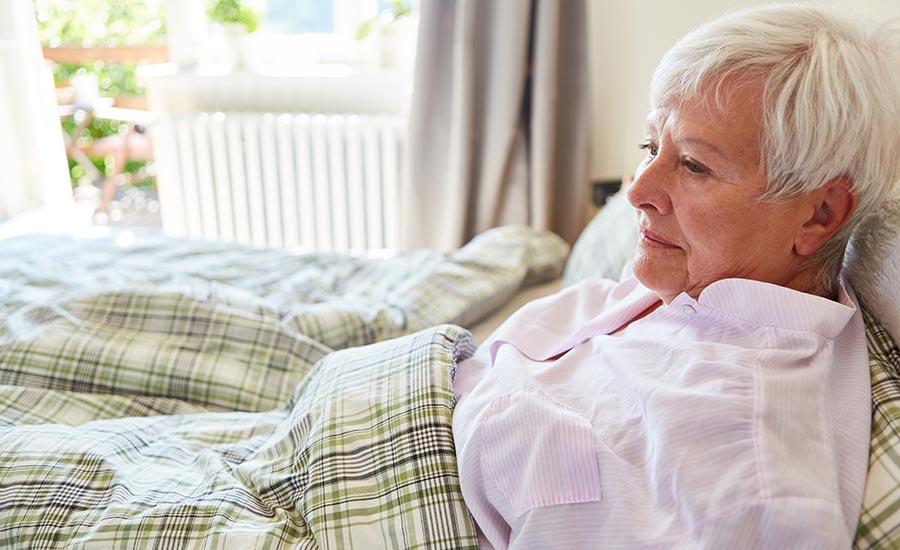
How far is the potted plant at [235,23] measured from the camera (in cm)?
283

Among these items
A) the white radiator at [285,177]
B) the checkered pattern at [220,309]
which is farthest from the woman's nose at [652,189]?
the white radiator at [285,177]

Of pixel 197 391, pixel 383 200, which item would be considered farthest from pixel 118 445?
pixel 383 200

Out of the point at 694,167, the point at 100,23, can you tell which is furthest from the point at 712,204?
the point at 100,23

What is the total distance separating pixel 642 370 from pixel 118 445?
0.68 metres

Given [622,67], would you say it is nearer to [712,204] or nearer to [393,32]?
[393,32]

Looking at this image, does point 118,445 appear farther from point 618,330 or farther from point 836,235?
point 836,235

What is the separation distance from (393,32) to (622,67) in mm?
874

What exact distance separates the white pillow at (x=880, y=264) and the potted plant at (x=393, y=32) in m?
2.10

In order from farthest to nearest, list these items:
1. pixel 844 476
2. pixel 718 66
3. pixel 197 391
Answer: pixel 197 391
pixel 718 66
pixel 844 476

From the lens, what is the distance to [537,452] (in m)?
0.76

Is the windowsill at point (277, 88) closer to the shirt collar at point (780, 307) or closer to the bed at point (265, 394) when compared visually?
the bed at point (265, 394)

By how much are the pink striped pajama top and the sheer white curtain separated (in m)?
3.25

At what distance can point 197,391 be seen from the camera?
1.25m

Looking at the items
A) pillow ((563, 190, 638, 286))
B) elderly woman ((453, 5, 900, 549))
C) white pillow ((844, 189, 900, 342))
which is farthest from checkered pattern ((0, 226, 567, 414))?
white pillow ((844, 189, 900, 342))
